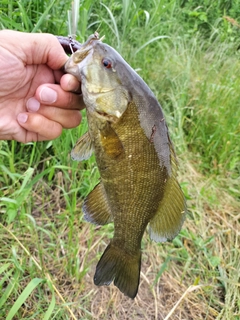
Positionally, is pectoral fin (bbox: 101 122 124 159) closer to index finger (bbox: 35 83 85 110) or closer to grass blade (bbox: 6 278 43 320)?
index finger (bbox: 35 83 85 110)

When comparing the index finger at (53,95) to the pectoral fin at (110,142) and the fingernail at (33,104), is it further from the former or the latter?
the pectoral fin at (110,142)

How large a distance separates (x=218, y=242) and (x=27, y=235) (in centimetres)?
131

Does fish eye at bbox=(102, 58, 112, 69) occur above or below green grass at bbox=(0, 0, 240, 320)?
above

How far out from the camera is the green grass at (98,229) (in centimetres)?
191

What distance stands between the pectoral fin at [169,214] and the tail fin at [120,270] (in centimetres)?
14

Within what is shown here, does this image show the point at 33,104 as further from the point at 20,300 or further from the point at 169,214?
the point at 20,300

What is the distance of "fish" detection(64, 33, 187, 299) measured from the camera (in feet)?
3.80

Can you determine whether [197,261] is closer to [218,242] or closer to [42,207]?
[218,242]

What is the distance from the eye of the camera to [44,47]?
136cm

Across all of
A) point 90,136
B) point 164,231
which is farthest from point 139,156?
point 164,231

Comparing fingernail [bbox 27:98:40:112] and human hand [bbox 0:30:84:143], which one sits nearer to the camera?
human hand [bbox 0:30:84:143]

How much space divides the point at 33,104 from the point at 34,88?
0.09m

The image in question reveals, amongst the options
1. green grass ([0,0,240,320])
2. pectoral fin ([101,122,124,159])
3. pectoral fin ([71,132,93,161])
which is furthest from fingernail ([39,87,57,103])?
green grass ([0,0,240,320])

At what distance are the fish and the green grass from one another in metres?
0.47
